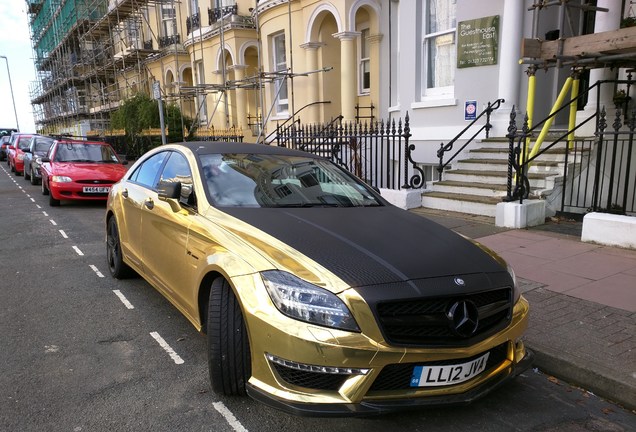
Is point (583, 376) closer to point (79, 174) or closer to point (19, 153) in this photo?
point (79, 174)

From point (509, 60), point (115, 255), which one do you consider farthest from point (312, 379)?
point (509, 60)

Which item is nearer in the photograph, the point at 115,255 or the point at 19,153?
the point at 115,255

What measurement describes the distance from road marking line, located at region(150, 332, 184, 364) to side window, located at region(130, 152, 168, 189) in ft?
4.71

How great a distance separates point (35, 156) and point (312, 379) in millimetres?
16522

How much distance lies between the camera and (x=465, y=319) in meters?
2.61

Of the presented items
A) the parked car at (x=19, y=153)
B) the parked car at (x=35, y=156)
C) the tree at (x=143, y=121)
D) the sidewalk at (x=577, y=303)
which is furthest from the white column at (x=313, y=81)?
the parked car at (x=19, y=153)

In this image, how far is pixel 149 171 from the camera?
5.00m

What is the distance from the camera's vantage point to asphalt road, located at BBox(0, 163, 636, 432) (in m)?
2.88

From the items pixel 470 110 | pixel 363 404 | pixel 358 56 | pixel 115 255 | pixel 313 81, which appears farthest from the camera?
pixel 313 81

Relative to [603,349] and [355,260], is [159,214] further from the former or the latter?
[603,349]

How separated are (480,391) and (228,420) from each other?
1.47 metres

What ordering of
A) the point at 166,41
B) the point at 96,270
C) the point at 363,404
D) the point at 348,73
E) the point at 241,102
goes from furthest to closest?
the point at 166,41 → the point at 241,102 → the point at 348,73 → the point at 96,270 → the point at 363,404

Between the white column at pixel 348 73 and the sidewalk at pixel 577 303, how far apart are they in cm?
777

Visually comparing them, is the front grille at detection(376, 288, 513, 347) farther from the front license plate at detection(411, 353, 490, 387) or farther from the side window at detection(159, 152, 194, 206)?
the side window at detection(159, 152, 194, 206)
